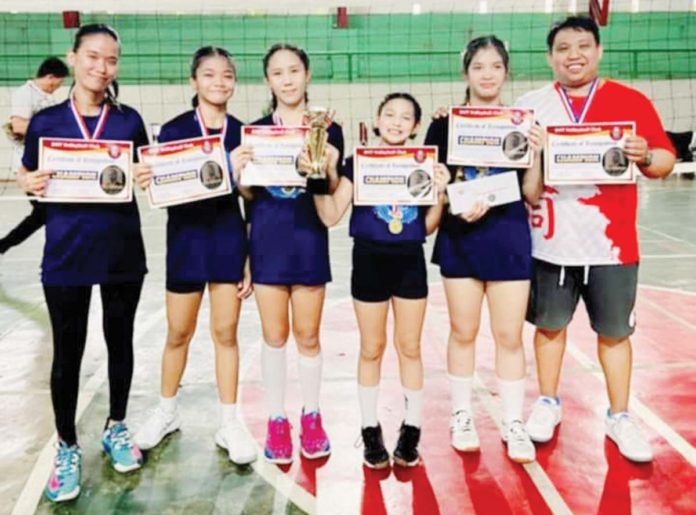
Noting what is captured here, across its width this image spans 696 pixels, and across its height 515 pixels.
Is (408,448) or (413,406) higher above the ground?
(413,406)

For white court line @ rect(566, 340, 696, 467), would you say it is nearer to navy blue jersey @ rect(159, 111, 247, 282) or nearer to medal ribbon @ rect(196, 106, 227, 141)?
navy blue jersey @ rect(159, 111, 247, 282)

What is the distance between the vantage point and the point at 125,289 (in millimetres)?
2893

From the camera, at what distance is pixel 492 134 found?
9.20 ft

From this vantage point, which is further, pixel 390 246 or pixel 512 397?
pixel 512 397

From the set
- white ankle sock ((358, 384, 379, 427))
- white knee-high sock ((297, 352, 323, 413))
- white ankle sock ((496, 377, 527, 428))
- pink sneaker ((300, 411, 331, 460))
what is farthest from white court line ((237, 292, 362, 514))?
white ankle sock ((496, 377, 527, 428))

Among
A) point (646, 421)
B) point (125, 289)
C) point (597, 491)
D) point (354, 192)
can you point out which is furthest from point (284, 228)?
point (646, 421)

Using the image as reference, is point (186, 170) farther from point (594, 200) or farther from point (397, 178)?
point (594, 200)

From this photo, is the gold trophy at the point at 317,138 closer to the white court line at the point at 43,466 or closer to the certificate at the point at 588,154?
the certificate at the point at 588,154

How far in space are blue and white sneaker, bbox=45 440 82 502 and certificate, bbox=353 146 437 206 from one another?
1.53 metres

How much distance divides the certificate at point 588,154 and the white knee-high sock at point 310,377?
3.98ft

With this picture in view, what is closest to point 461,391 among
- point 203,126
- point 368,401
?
point 368,401

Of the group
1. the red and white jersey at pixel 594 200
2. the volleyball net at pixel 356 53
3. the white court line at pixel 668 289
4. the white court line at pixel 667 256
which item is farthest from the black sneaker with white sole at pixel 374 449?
the volleyball net at pixel 356 53

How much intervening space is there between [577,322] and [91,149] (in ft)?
12.0

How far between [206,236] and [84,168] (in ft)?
1.75
